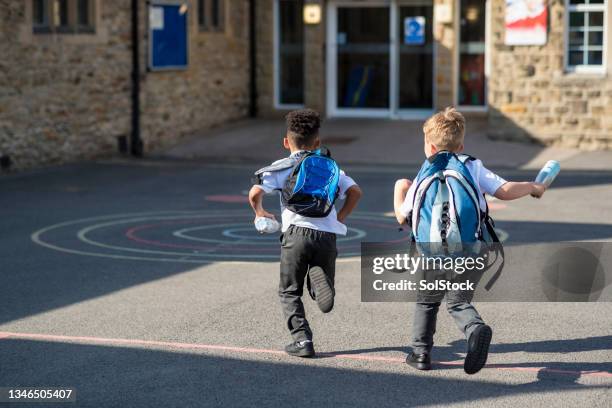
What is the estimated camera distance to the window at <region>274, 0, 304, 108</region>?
26578 mm

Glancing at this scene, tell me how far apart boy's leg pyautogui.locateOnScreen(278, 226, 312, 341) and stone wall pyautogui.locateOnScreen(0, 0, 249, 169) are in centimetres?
1285

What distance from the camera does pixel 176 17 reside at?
925 inches

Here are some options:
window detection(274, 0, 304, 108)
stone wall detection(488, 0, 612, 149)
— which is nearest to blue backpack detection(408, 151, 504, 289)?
stone wall detection(488, 0, 612, 149)

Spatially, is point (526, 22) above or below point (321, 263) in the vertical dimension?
above

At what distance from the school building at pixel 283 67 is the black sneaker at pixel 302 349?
12864mm

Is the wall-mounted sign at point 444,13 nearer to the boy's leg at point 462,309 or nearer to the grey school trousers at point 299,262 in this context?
the grey school trousers at point 299,262

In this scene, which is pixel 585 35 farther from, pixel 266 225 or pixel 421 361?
pixel 266 225

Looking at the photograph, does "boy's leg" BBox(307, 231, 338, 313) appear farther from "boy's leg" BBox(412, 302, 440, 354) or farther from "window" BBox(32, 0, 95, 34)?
"window" BBox(32, 0, 95, 34)

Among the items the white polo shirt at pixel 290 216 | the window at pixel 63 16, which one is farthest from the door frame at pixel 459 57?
the white polo shirt at pixel 290 216

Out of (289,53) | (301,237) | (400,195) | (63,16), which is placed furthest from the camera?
(289,53)

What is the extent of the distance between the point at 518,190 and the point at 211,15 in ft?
62.4

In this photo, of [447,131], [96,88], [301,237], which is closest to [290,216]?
[301,237]

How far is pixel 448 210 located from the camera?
22.8 feet

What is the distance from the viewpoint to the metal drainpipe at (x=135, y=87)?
2230 cm
